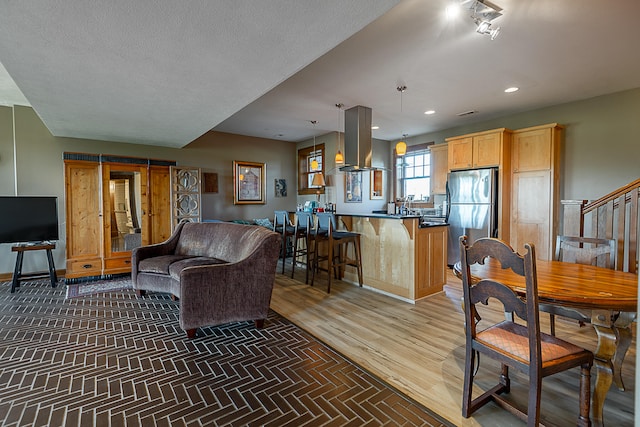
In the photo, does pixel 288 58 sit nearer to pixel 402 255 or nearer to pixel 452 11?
pixel 452 11

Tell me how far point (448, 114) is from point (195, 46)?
436 cm

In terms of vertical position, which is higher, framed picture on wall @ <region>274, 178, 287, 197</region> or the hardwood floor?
framed picture on wall @ <region>274, 178, 287, 197</region>

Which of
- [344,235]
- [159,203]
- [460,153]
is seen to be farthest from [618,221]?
[159,203]

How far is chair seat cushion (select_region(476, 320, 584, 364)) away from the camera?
1546mm

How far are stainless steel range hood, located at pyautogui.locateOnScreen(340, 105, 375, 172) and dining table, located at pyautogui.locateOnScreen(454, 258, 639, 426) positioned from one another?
2.93 meters

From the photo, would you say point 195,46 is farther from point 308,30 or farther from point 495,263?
point 495,263

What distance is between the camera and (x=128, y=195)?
5066 mm

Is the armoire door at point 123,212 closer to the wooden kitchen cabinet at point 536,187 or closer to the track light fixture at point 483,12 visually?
the track light fixture at point 483,12

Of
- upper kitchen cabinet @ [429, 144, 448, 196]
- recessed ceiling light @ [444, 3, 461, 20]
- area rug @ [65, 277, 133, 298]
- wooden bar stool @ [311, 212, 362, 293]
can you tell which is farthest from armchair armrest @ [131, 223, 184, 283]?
upper kitchen cabinet @ [429, 144, 448, 196]

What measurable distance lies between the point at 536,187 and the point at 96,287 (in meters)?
6.64

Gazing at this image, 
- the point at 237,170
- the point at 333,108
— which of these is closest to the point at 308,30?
the point at 333,108

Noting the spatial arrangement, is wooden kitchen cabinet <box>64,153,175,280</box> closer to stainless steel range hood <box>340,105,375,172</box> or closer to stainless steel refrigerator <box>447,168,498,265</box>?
stainless steel range hood <box>340,105,375,172</box>

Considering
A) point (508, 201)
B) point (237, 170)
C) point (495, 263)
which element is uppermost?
point (237, 170)

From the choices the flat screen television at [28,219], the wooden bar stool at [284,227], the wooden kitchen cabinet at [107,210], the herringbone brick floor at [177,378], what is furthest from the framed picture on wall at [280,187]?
the herringbone brick floor at [177,378]
